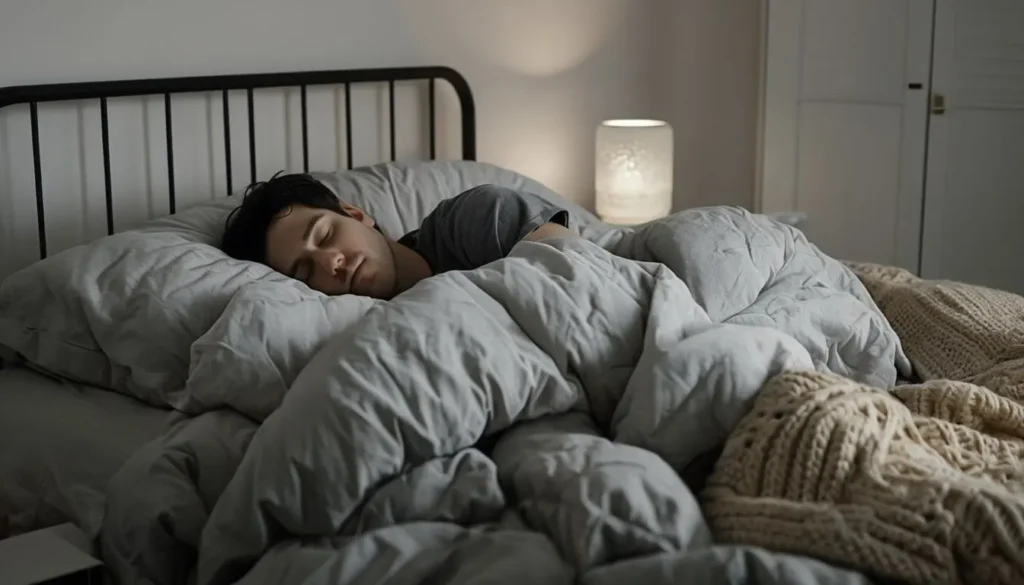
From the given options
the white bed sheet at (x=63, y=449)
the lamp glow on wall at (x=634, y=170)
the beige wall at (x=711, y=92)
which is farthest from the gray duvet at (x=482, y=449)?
the beige wall at (x=711, y=92)

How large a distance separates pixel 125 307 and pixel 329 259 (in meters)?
0.33

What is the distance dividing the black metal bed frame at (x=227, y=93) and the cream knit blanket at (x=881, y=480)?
1455mm

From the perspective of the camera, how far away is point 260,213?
2141 mm

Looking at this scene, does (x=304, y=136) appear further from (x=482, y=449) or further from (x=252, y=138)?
(x=482, y=449)

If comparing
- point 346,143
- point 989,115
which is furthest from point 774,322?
point 989,115

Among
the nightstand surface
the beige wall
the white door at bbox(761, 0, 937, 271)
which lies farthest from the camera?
the beige wall

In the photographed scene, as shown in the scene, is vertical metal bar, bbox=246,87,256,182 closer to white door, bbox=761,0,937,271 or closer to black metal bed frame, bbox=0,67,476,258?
black metal bed frame, bbox=0,67,476,258

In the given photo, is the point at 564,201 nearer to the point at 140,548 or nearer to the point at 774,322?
the point at 774,322

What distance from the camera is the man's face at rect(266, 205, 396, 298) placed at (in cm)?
202

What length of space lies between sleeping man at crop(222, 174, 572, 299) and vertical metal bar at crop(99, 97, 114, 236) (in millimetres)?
295

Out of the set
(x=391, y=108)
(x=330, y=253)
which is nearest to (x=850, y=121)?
(x=391, y=108)

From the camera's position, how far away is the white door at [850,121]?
326 cm

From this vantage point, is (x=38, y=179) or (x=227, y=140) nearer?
(x=38, y=179)

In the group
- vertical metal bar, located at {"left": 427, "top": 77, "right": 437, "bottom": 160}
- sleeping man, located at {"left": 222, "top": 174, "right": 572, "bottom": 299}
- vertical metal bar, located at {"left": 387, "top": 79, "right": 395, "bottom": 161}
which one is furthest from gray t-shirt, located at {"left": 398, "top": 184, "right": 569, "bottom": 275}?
vertical metal bar, located at {"left": 427, "top": 77, "right": 437, "bottom": 160}
